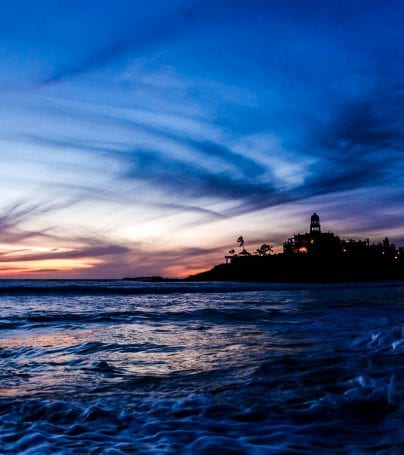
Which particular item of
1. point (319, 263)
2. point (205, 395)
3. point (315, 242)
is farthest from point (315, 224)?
point (205, 395)

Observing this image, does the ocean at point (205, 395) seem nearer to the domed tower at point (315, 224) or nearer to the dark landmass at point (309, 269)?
the dark landmass at point (309, 269)

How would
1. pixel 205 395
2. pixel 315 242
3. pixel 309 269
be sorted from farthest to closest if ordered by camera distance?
pixel 315 242
pixel 309 269
pixel 205 395

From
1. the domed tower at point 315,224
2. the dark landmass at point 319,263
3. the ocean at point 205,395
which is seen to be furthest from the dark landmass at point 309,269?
the ocean at point 205,395

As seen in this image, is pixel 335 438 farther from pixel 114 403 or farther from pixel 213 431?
pixel 114 403

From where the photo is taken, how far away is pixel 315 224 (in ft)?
375

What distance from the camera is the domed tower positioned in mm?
113725

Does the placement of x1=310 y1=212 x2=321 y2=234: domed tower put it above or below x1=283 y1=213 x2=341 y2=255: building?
above

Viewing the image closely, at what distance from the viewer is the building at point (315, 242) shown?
357 ft

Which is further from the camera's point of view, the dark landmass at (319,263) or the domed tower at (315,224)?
the domed tower at (315,224)

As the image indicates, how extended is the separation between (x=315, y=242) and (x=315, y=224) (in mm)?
5987

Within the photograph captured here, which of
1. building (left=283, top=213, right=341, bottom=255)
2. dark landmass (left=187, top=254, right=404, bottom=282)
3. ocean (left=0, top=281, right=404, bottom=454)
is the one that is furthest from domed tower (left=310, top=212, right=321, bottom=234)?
ocean (left=0, top=281, right=404, bottom=454)

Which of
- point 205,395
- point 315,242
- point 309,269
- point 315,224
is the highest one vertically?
point 315,224

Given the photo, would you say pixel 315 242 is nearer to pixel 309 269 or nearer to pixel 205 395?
pixel 309 269

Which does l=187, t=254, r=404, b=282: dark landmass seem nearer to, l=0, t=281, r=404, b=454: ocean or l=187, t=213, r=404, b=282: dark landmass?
l=187, t=213, r=404, b=282: dark landmass
